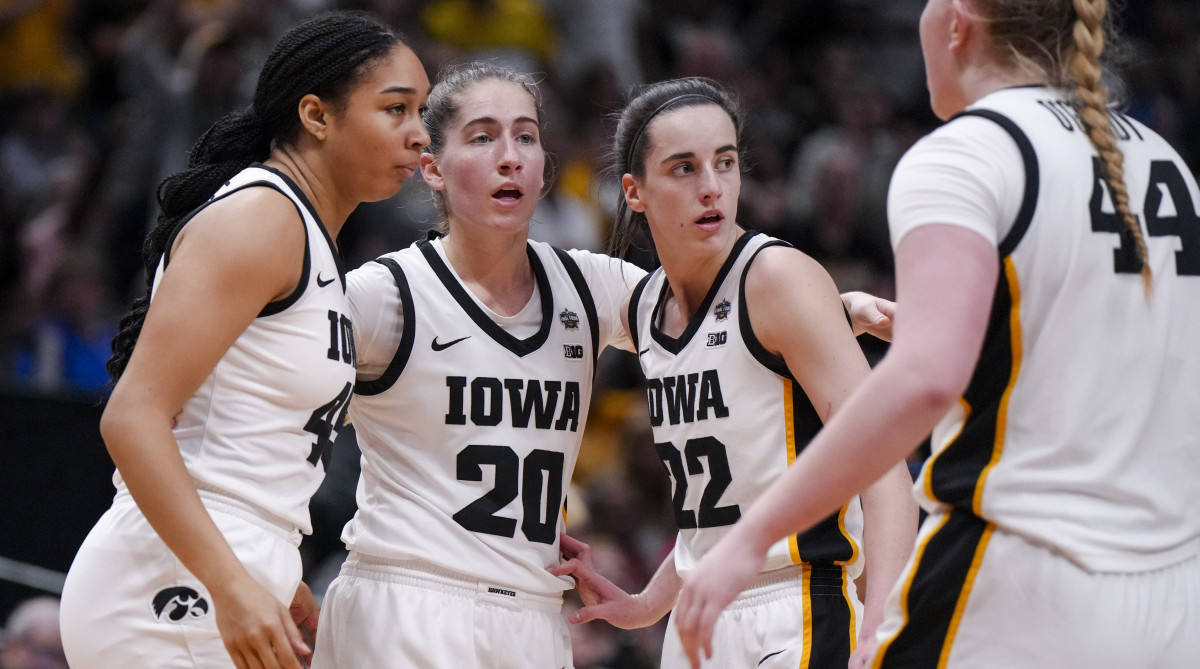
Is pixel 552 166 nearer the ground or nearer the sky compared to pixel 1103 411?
nearer the sky

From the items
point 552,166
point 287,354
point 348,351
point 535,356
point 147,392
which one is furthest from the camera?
point 552,166

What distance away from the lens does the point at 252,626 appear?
2.67 m

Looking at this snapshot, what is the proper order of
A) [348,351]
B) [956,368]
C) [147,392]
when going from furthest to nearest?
1. [348,351]
2. [147,392]
3. [956,368]

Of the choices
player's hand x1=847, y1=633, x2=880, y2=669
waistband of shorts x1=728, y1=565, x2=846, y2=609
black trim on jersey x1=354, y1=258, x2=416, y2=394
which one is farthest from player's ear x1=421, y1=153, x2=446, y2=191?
player's hand x1=847, y1=633, x2=880, y2=669

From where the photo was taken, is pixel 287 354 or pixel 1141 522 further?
pixel 287 354

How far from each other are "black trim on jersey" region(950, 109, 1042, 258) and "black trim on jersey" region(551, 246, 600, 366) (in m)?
1.82

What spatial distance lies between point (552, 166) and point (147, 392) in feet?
6.20

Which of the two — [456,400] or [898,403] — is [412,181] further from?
[898,403]

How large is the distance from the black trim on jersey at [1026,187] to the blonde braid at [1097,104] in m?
0.15

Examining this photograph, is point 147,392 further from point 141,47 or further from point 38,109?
point 38,109

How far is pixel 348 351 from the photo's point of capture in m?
3.19

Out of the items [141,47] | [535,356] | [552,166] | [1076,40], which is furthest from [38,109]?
[1076,40]

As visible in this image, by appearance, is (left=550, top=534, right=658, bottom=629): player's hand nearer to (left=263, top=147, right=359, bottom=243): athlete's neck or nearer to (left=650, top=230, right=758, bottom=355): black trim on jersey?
(left=650, top=230, right=758, bottom=355): black trim on jersey

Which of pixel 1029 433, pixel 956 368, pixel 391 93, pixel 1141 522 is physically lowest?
pixel 1141 522
